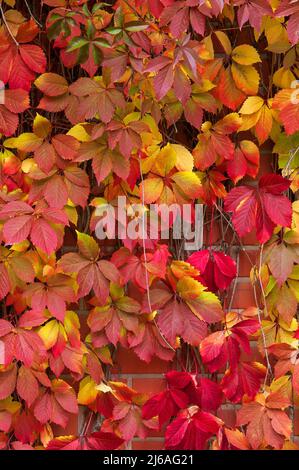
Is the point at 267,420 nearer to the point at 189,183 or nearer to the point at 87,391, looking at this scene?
the point at 87,391

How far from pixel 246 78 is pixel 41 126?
482 mm

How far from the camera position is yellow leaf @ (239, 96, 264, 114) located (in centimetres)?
149

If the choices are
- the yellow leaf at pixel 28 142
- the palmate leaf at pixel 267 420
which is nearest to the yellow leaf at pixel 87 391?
the palmate leaf at pixel 267 420

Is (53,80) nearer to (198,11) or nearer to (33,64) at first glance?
(33,64)

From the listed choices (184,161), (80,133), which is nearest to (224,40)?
(184,161)

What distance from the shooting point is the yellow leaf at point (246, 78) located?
4.85ft

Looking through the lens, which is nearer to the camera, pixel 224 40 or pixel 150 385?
pixel 224 40

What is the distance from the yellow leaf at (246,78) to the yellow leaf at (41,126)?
44cm

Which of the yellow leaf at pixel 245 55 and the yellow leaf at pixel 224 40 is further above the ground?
the yellow leaf at pixel 224 40

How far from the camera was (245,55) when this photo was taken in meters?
1.47

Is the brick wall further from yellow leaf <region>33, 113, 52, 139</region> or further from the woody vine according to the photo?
yellow leaf <region>33, 113, 52, 139</region>

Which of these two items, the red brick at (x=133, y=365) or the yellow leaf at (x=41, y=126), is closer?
the yellow leaf at (x=41, y=126)

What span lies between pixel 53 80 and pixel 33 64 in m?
0.06

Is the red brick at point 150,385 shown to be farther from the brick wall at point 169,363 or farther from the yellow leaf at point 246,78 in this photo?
the yellow leaf at point 246,78
